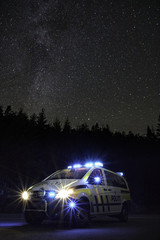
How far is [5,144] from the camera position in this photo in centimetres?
4088

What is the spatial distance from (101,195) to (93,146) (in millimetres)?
75327

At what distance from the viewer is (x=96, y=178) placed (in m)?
10.2

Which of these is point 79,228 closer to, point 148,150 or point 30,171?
point 30,171

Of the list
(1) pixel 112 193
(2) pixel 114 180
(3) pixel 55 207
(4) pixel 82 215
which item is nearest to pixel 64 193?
(3) pixel 55 207

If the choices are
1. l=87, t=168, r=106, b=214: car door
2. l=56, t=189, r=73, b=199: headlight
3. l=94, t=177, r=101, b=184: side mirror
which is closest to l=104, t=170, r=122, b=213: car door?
l=87, t=168, r=106, b=214: car door

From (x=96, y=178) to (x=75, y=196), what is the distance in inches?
48.5

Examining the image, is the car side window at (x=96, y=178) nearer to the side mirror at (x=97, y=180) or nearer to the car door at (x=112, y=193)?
the side mirror at (x=97, y=180)

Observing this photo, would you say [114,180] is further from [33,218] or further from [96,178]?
[33,218]

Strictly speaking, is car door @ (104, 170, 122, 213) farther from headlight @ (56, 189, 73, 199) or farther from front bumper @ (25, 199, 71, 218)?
front bumper @ (25, 199, 71, 218)

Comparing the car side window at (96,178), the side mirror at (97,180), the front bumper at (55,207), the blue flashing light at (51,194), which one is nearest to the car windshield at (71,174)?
the car side window at (96,178)

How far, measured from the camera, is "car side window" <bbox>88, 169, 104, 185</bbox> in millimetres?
10186

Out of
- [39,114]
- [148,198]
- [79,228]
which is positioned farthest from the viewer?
[39,114]

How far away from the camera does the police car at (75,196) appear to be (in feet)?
29.7

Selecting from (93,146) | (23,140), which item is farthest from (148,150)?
(23,140)
